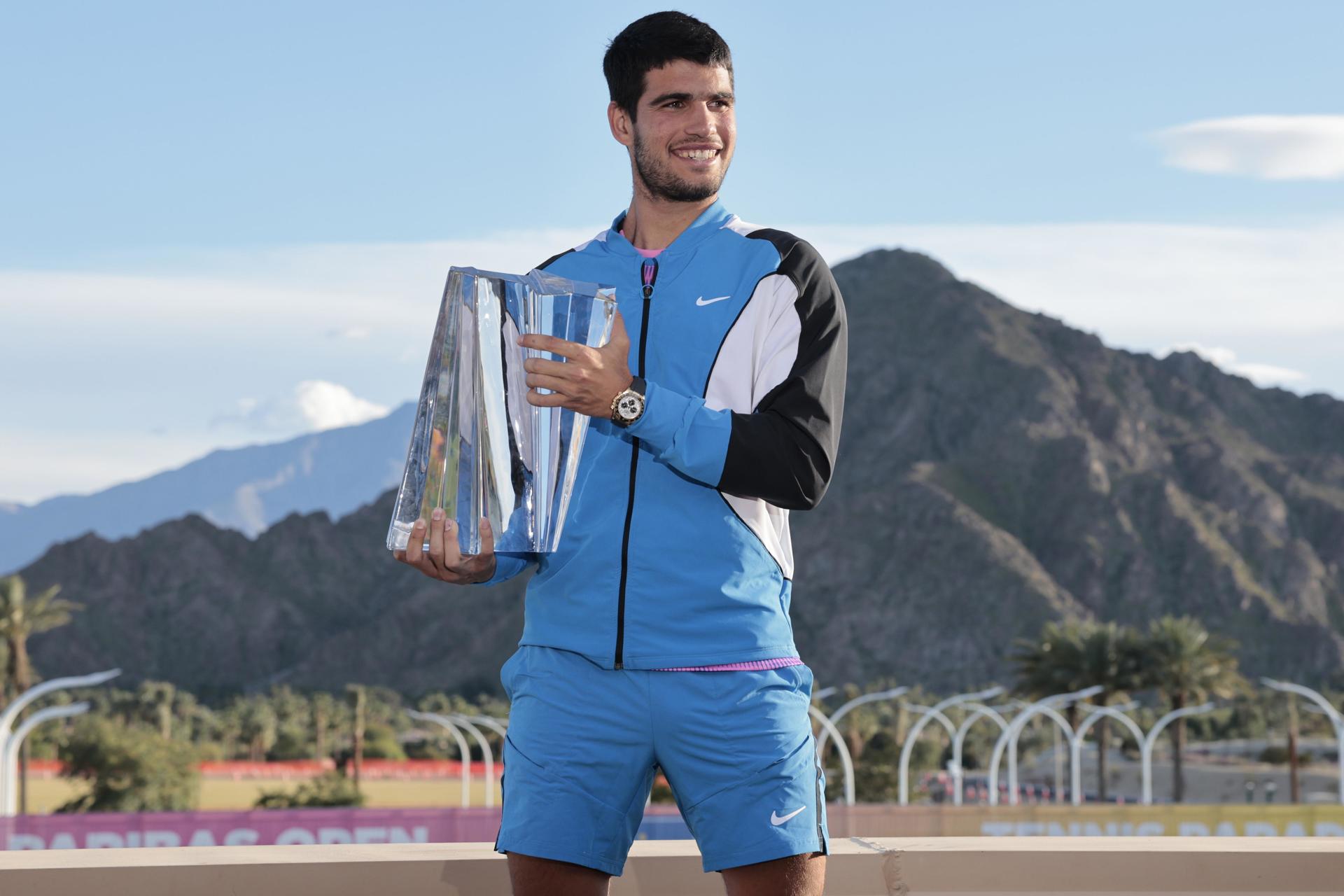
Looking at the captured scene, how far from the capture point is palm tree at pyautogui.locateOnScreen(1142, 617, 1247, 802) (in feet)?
199

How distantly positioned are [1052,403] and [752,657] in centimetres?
19054

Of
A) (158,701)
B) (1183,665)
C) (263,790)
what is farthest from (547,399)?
(158,701)

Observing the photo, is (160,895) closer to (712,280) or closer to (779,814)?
(779,814)

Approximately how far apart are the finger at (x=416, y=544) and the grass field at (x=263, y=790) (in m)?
77.3

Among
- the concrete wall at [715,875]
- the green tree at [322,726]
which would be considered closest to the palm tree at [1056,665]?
the green tree at [322,726]

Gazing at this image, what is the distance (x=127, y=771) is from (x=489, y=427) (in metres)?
64.2

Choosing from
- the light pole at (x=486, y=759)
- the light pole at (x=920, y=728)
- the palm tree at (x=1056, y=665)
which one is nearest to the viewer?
the light pole at (x=920, y=728)

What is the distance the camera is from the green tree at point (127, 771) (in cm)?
6256

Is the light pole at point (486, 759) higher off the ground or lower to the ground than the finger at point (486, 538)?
lower

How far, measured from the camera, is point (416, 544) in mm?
3102

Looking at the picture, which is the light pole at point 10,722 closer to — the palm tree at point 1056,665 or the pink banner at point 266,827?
the pink banner at point 266,827

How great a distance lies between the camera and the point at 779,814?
3.02 metres

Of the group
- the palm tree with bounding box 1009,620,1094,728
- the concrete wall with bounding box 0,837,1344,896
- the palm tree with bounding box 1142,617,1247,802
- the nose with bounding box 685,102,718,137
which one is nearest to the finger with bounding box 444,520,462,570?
the nose with bounding box 685,102,718,137

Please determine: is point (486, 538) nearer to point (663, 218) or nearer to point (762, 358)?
point (762, 358)
